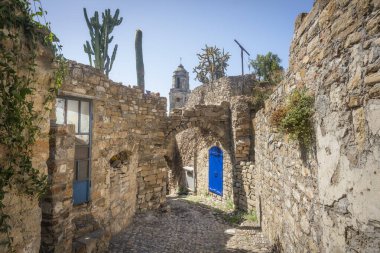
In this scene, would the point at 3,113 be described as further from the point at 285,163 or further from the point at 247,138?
the point at 247,138

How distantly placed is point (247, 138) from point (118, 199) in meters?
4.99

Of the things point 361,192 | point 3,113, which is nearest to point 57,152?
point 3,113

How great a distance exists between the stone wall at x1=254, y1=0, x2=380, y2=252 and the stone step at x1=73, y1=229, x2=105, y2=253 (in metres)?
3.24

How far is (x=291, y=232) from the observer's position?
3451 mm

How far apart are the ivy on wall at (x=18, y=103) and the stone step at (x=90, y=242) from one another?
95.1 inches

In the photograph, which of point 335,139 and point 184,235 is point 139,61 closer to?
point 184,235

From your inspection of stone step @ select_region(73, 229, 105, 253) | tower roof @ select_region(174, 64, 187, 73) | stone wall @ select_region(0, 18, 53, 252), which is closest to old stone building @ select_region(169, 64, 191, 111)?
tower roof @ select_region(174, 64, 187, 73)

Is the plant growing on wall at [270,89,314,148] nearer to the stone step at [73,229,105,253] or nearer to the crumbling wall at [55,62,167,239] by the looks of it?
the stone step at [73,229,105,253]

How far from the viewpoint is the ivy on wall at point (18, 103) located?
5.42 ft

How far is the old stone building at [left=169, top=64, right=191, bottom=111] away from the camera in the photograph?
31031mm

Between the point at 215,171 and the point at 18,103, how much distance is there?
983 cm

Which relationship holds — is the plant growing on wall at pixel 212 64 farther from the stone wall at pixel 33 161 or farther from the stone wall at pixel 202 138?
the stone wall at pixel 33 161

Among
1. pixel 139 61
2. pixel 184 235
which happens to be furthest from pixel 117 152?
pixel 139 61

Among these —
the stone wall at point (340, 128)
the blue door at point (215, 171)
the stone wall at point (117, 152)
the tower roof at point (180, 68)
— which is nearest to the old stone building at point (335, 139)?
the stone wall at point (340, 128)
